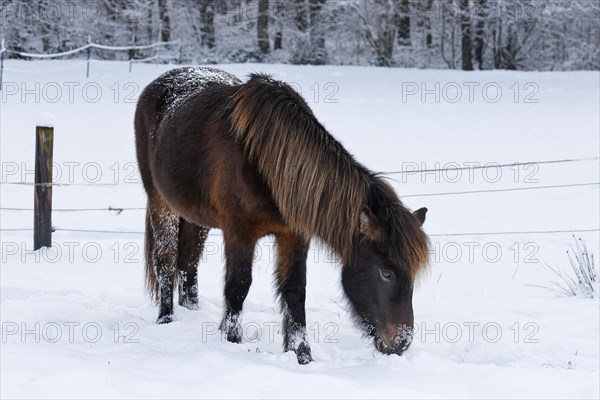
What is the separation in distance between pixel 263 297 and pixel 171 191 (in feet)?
5.52

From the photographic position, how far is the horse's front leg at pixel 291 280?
4.64 meters

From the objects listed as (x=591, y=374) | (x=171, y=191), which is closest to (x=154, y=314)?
(x=171, y=191)

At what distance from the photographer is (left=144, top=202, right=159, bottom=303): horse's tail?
5949mm

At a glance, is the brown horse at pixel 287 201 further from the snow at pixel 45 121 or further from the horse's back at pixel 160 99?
the snow at pixel 45 121

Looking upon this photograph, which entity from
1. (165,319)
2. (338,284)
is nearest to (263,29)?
(338,284)

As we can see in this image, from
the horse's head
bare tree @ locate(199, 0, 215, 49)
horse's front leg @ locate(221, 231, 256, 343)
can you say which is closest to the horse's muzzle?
the horse's head

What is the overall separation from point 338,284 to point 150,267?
171cm

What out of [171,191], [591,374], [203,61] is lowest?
[591,374]

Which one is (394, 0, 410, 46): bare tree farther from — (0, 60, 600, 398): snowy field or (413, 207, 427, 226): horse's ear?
(413, 207, 427, 226): horse's ear

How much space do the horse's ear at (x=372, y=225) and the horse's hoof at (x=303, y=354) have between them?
A: 0.86m

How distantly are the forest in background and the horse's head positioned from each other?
2119cm

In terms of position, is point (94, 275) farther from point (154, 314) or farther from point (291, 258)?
point (291, 258)

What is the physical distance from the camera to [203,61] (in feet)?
81.1

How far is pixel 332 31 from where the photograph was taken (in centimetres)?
2655
